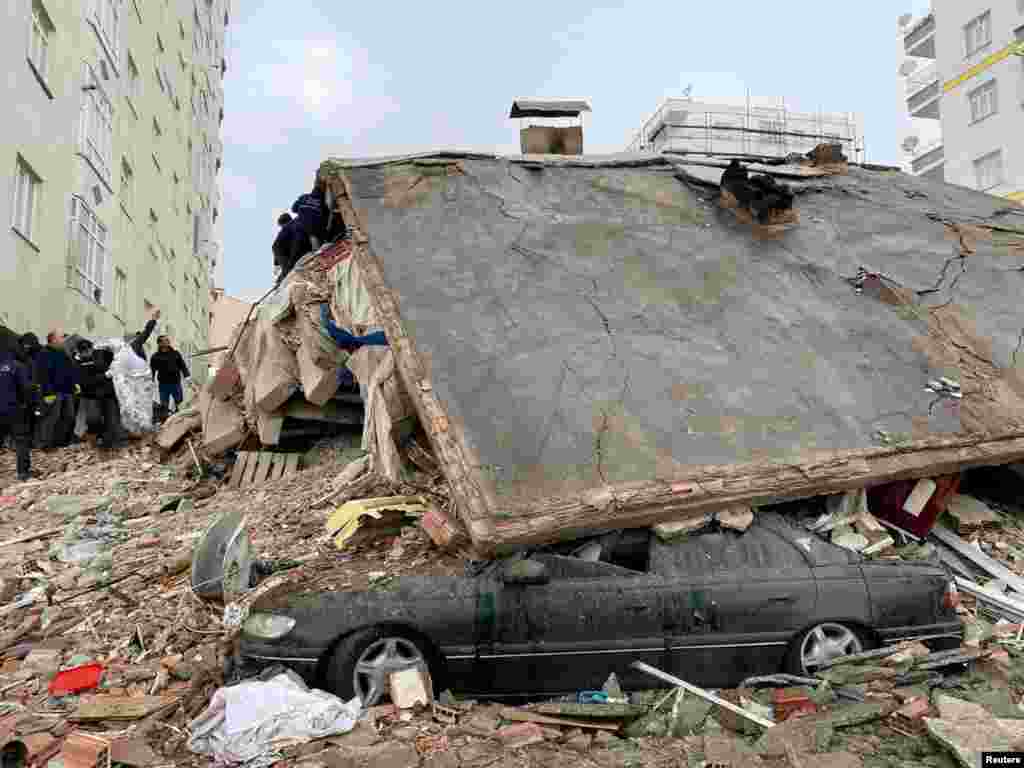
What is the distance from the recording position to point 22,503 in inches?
317

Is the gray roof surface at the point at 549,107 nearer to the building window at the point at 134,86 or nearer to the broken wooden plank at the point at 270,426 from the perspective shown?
the broken wooden plank at the point at 270,426

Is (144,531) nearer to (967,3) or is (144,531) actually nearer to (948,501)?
(948,501)

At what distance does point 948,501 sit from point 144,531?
692 cm

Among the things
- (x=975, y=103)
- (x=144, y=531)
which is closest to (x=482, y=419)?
(x=144, y=531)

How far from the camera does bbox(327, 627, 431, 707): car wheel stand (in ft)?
11.6

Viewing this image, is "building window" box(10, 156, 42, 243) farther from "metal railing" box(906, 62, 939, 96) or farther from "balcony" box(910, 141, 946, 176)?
"metal railing" box(906, 62, 939, 96)

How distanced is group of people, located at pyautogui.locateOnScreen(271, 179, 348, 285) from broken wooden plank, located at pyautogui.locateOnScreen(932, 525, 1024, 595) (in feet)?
21.3

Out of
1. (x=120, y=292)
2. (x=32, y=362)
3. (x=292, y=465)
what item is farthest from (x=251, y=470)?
(x=120, y=292)

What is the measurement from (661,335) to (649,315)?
0.31 m

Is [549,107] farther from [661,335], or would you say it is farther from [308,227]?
[661,335]

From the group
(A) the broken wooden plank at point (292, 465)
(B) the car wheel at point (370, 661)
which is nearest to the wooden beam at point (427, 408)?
(B) the car wheel at point (370, 661)

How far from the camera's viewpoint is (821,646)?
3945 millimetres

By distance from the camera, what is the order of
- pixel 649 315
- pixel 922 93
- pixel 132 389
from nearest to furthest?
1. pixel 649 315
2. pixel 132 389
3. pixel 922 93

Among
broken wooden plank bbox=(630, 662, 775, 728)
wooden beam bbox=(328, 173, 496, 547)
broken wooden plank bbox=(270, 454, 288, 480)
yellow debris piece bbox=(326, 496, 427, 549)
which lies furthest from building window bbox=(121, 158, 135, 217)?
broken wooden plank bbox=(630, 662, 775, 728)
